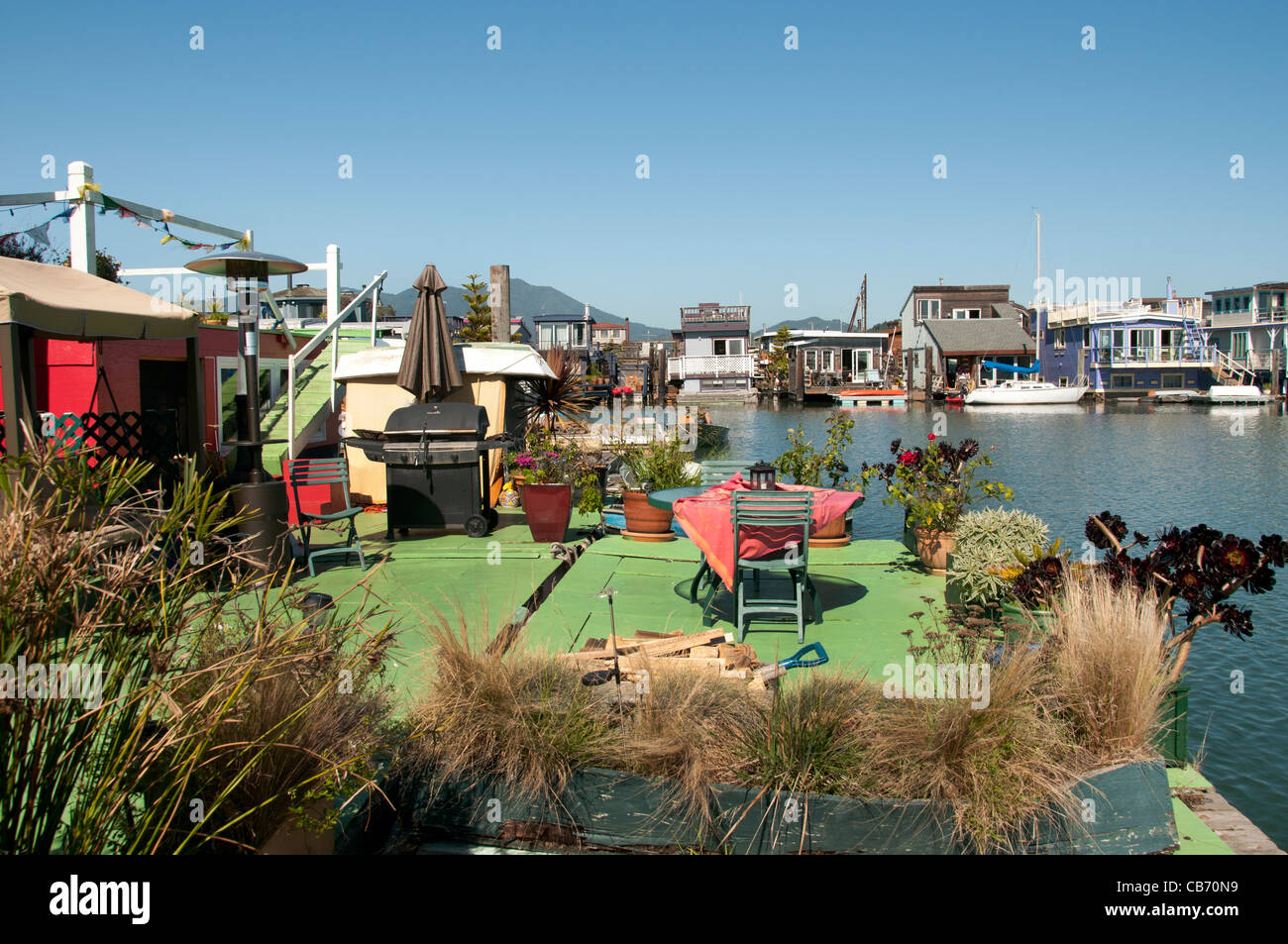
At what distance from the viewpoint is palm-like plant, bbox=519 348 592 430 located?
521 inches

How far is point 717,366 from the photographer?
65562 millimetres

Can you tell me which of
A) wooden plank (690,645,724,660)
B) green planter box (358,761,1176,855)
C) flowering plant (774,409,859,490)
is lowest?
green planter box (358,761,1176,855)

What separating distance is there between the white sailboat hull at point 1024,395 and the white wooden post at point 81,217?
55.1 meters

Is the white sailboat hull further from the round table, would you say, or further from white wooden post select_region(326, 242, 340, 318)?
the round table

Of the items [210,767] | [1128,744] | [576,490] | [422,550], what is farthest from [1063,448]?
[210,767]

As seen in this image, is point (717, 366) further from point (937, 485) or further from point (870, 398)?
point (937, 485)

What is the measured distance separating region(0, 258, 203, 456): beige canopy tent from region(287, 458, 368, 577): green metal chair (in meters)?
0.90

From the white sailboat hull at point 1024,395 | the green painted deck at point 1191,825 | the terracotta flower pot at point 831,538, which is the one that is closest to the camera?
the green painted deck at point 1191,825

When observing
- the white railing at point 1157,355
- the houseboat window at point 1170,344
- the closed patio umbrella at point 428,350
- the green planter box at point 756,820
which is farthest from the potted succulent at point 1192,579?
the houseboat window at point 1170,344

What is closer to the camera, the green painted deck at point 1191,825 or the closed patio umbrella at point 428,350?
the green painted deck at point 1191,825

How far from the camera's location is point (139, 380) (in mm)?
12898

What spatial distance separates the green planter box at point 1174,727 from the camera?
14.0 feet

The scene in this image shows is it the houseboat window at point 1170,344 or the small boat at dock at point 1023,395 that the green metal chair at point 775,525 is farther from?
the houseboat window at point 1170,344

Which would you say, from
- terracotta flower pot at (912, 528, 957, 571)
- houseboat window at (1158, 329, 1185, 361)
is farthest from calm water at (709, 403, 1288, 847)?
houseboat window at (1158, 329, 1185, 361)
